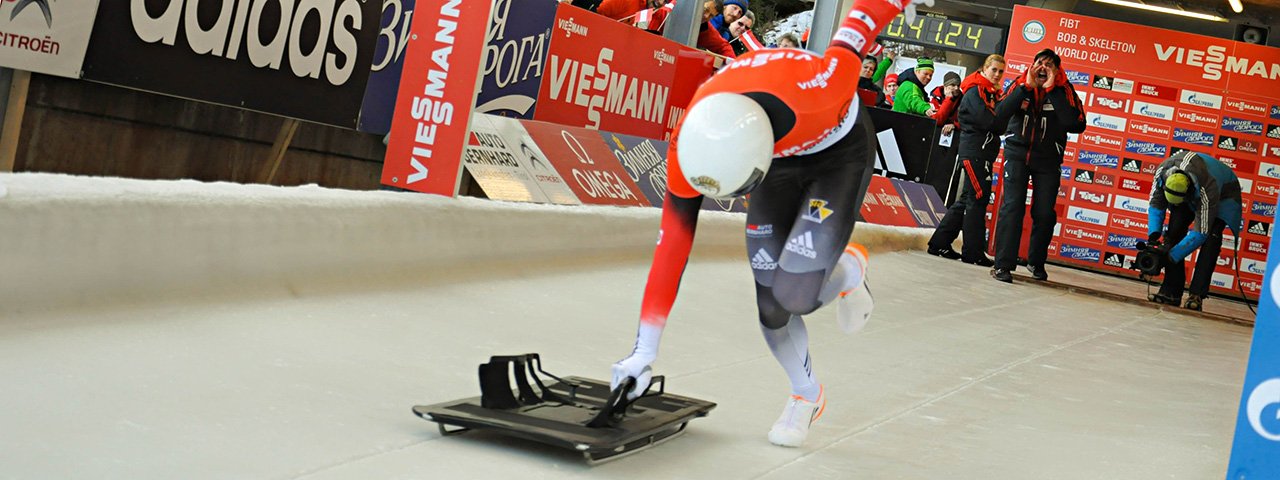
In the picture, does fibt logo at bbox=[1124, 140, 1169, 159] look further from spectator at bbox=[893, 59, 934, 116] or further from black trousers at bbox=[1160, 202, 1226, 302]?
black trousers at bbox=[1160, 202, 1226, 302]

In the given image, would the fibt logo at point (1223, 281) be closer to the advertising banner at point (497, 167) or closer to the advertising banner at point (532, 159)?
the advertising banner at point (532, 159)

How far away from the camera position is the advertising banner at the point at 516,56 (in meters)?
7.69

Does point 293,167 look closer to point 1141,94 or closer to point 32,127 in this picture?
point 32,127

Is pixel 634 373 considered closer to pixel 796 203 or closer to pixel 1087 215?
pixel 796 203

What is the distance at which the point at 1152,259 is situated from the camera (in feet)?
34.9

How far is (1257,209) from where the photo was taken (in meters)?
15.7

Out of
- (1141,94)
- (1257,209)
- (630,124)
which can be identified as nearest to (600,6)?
(630,124)

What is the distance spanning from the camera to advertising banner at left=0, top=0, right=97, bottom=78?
4789mm

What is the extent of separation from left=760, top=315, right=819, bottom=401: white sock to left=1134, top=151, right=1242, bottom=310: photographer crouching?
299 inches

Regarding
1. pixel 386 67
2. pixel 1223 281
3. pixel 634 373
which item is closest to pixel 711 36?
pixel 386 67

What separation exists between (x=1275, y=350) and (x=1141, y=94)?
45.1ft

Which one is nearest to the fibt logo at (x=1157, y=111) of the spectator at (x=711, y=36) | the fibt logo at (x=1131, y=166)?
the fibt logo at (x=1131, y=166)

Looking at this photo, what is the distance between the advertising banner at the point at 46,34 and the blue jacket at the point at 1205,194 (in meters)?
8.46

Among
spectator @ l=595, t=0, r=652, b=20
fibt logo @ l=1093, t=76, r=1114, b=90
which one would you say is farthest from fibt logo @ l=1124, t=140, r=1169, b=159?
spectator @ l=595, t=0, r=652, b=20
